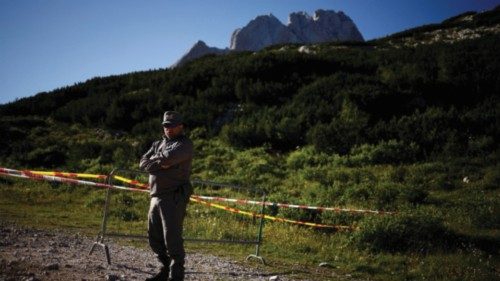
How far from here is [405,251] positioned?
974cm

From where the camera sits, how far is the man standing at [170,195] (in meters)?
5.32

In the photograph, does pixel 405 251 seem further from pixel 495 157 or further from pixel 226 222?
pixel 495 157

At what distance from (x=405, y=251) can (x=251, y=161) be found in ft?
31.5

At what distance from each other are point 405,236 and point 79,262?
7.05m

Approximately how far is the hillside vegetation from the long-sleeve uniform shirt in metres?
4.28

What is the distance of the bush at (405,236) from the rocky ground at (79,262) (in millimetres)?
3391

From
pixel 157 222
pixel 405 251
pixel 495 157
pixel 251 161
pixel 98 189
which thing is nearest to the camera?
pixel 157 222

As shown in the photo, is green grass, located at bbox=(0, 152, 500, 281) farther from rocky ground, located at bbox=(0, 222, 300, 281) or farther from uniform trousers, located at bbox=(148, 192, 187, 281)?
uniform trousers, located at bbox=(148, 192, 187, 281)

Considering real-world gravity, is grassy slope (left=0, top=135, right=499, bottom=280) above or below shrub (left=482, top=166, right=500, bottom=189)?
below

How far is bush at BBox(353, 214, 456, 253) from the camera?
9.80 meters

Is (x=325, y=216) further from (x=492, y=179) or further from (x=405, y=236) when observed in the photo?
(x=492, y=179)

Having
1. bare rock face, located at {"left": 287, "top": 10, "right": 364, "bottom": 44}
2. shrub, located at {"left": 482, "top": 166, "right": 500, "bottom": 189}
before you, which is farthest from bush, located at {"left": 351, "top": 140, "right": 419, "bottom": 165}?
bare rock face, located at {"left": 287, "top": 10, "right": 364, "bottom": 44}

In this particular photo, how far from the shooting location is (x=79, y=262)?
20.4 ft

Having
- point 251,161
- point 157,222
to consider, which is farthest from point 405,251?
point 251,161
